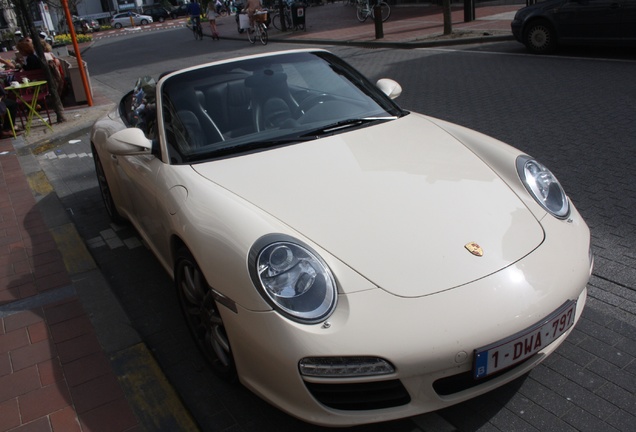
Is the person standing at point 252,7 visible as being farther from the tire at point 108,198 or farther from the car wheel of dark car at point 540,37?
the tire at point 108,198

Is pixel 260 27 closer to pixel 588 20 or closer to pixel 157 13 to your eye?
pixel 588 20

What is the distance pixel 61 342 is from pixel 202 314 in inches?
42.2

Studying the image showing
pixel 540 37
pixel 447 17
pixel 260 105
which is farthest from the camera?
pixel 447 17

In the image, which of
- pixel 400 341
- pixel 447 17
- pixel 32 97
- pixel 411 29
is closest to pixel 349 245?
pixel 400 341

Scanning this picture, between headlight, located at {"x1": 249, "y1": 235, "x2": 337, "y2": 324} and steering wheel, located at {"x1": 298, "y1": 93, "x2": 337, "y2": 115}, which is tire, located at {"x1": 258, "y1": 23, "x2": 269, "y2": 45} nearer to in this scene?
steering wheel, located at {"x1": 298, "y1": 93, "x2": 337, "y2": 115}

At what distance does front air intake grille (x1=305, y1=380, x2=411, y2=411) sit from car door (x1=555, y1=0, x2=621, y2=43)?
9590 millimetres

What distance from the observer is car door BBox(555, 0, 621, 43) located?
972 centimetres

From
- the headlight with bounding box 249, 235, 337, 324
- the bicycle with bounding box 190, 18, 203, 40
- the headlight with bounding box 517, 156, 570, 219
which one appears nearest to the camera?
the headlight with bounding box 249, 235, 337, 324

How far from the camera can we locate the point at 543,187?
2.96m

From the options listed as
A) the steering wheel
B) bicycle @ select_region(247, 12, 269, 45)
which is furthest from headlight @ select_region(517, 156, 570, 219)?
bicycle @ select_region(247, 12, 269, 45)

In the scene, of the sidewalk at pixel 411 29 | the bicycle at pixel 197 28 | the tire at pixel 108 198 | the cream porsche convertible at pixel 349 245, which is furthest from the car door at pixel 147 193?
the bicycle at pixel 197 28

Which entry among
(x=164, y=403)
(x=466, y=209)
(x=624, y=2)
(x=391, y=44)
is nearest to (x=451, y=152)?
(x=466, y=209)

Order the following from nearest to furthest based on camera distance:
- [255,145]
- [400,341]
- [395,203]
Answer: [400,341] → [395,203] → [255,145]

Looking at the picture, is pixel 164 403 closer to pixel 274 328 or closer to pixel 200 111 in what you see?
pixel 274 328
